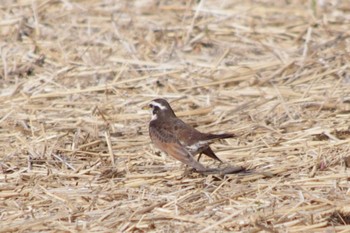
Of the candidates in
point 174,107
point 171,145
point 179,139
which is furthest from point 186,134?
point 174,107

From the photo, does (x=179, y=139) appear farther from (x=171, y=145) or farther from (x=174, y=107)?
(x=174, y=107)

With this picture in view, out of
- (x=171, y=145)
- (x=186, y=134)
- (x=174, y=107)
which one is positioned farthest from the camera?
(x=174, y=107)

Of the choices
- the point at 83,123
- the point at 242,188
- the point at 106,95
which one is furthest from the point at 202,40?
the point at 242,188

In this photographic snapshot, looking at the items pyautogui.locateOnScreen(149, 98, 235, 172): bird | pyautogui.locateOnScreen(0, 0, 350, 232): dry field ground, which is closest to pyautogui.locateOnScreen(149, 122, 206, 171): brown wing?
pyautogui.locateOnScreen(149, 98, 235, 172): bird

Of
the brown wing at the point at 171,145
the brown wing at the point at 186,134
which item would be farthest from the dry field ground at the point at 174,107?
the brown wing at the point at 186,134

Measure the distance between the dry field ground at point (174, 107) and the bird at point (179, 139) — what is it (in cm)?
18

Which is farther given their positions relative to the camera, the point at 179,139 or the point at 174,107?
the point at 174,107

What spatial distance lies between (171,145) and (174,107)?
2038 millimetres

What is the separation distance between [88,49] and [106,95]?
126 centimetres

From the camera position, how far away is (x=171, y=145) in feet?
25.4

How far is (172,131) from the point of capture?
26.1ft

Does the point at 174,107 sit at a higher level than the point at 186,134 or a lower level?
lower

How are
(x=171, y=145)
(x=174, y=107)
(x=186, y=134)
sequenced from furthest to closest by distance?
(x=174, y=107) → (x=186, y=134) → (x=171, y=145)

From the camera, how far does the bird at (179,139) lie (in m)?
7.55
